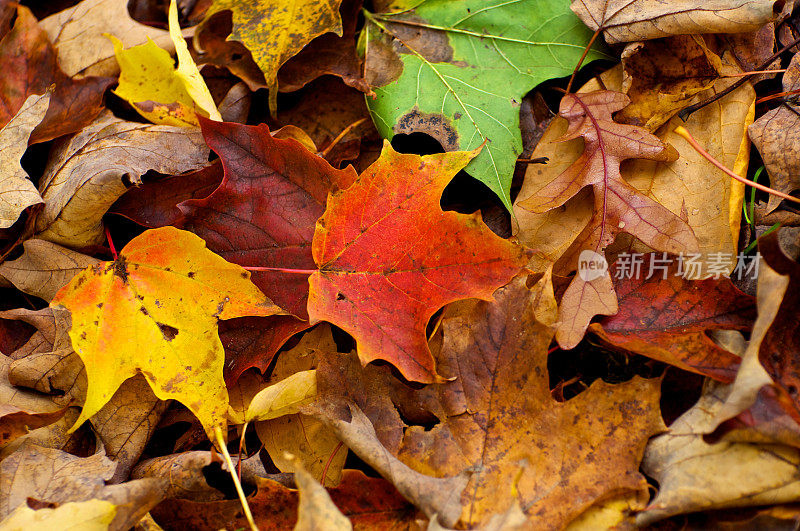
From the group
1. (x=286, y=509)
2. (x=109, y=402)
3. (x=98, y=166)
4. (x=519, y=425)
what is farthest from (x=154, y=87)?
(x=519, y=425)

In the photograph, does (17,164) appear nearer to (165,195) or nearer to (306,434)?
(165,195)

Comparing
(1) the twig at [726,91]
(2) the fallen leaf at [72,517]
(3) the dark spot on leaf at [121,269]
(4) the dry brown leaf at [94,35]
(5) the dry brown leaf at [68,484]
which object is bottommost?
(5) the dry brown leaf at [68,484]

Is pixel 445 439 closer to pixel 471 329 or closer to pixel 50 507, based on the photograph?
pixel 471 329

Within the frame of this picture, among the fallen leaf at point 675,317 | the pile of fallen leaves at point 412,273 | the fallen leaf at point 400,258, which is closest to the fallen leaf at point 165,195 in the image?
the pile of fallen leaves at point 412,273

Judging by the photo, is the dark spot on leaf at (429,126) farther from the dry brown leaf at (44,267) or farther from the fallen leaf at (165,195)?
the dry brown leaf at (44,267)

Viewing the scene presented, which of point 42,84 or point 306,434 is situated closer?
point 306,434

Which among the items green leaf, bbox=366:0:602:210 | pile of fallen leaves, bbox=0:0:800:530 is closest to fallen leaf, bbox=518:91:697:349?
pile of fallen leaves, bbox=0:0:800:530
